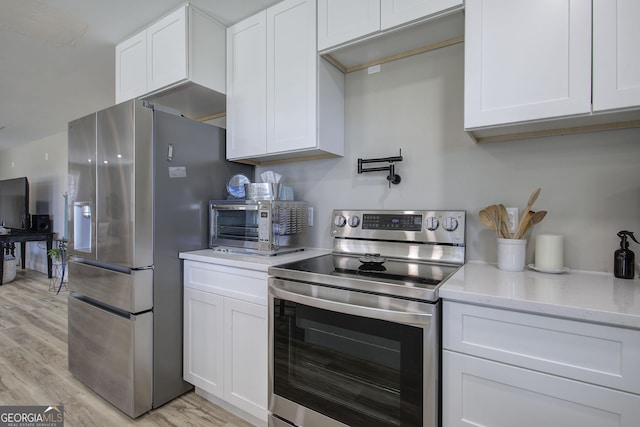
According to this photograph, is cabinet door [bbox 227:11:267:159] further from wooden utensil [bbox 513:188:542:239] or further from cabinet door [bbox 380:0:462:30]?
wooden utensil [bbox 513:188:542:239]

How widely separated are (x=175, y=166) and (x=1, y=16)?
1521 millimetres

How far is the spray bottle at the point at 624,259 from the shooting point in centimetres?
125

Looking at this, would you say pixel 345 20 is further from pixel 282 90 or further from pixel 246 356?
pixel 246 356

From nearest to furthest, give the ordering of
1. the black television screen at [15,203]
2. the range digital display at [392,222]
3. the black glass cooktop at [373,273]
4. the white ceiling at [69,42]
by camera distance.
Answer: the black glass cooktop at [373,273]
the range digital display at [392,222]
the white ceiling at [69,42]
the black television screen at [15,203]

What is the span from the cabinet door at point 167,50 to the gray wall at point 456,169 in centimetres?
86

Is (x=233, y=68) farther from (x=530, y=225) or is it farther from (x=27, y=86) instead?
(x=27, y=86)

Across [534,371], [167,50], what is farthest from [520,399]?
[167,50]

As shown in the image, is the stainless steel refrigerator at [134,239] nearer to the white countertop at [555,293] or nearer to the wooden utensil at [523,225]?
the white countertop at [555,293]

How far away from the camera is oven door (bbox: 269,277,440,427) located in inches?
43.9

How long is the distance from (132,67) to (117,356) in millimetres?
1970

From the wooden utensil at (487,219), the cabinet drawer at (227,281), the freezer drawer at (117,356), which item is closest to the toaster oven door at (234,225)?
the cabinet drawer at (227,281)

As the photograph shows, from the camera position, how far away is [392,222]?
1.79 meters

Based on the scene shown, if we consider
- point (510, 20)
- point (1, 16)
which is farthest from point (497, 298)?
point (1, 16)

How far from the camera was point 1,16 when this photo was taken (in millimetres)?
2029
